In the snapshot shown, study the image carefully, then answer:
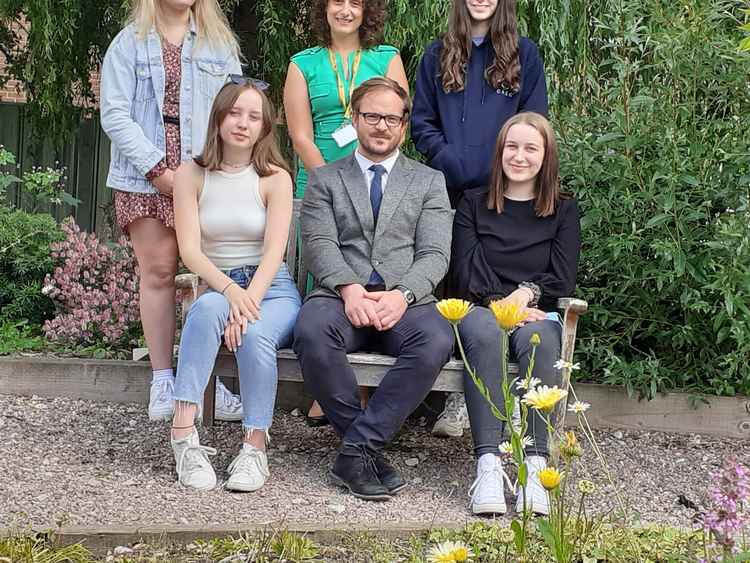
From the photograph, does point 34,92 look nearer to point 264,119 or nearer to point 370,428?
point 264,119

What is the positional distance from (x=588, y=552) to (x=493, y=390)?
911 mm

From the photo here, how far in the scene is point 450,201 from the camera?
473cm

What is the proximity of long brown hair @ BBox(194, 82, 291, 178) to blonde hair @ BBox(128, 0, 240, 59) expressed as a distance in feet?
1.64

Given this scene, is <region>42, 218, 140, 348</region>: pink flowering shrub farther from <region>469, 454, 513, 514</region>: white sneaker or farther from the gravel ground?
<region>469, 454, 513, 514</region>: white sneaker

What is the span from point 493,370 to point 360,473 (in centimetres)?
62

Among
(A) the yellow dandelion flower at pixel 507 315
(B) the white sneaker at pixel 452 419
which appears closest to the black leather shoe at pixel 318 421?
(B) the white sneaker at pixel 452 419

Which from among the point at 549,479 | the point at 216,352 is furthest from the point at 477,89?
the point at 549,479

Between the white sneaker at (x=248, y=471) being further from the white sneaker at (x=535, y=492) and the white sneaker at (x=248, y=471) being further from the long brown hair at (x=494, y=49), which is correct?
the long brown hair at (x=494, y=49)

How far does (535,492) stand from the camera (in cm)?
372

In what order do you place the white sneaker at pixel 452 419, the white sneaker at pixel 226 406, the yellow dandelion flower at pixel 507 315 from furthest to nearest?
the white sneaker at pixel 226 406 → the white sneaker at pixel 452 419 → the yellow dandelion flower at pixel 507 315

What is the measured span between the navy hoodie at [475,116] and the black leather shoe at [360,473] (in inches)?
53.5

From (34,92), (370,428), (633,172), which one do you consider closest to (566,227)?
Answer: (633,172)

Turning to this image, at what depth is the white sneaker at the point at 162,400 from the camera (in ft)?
15.0

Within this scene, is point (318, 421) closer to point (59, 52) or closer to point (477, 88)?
point (477, 88)
